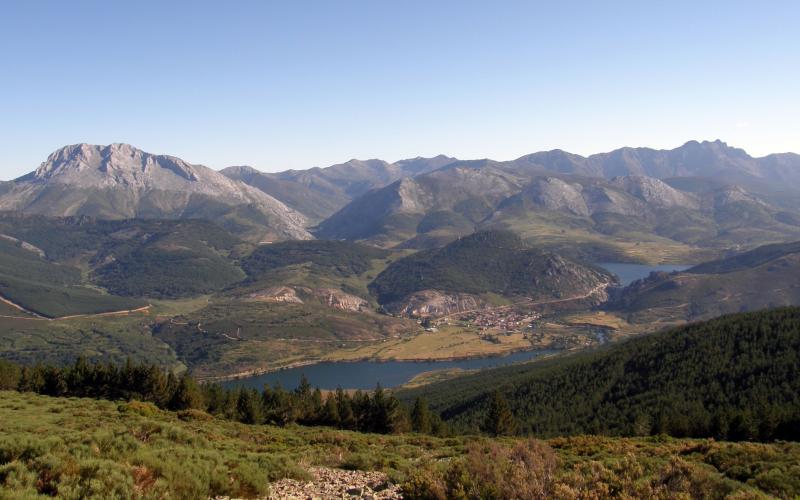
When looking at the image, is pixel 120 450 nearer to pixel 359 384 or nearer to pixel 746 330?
pixel 746 330

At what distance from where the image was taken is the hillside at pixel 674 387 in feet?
214

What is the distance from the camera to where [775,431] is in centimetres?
4844

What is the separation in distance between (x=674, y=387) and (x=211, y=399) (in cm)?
7120

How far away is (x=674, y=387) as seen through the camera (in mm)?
90375

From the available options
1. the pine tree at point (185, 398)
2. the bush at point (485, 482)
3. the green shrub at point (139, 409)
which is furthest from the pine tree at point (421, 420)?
the bush at point (485, 482)

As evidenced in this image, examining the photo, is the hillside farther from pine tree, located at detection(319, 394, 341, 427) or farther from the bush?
the bush

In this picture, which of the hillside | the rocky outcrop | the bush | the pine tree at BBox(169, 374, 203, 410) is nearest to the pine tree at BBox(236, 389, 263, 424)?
the pine tree at BBox(169, 374, 203, 410)

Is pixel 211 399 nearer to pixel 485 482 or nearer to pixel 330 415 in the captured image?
pixel 330 415

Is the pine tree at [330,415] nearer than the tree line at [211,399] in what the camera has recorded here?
No

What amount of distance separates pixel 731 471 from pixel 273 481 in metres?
20.9

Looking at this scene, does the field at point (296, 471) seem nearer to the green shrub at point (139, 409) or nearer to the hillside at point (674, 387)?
the green shrub at point (139, 409)

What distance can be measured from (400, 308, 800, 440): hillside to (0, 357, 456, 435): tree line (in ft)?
74.6

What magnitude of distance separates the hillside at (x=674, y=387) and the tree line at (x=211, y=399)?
74.6 ft

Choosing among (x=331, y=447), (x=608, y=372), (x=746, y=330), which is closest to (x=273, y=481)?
(x=331, y=447)
